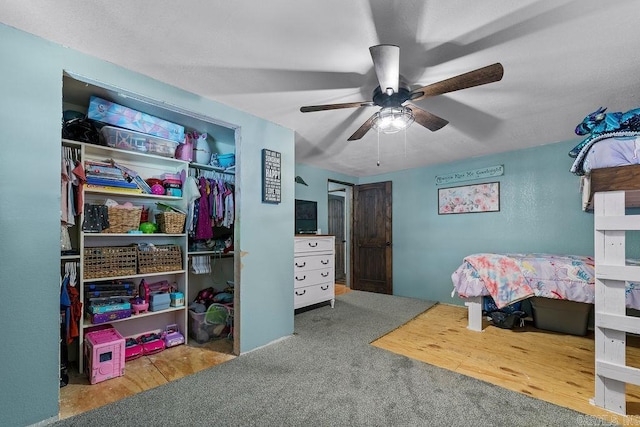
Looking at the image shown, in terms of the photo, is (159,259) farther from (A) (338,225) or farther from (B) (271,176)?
(A) (338,225)

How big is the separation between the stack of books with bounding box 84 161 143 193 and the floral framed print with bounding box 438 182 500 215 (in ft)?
13.3

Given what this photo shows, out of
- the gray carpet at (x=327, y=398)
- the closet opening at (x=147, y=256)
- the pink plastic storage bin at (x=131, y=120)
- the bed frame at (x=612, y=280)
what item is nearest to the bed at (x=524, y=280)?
the bed frame at (x=612, y=280)

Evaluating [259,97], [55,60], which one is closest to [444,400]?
[259,97]

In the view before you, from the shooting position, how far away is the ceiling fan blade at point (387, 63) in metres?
1.34

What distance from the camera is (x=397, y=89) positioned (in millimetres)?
1707

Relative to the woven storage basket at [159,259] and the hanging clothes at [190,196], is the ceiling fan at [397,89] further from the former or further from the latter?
the woven storage basket at [159,259]

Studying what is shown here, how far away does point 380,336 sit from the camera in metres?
2.88

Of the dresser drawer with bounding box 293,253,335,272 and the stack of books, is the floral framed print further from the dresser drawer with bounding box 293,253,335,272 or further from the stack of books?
the stack of books

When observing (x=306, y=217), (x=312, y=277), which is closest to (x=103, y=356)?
(x=312, y=277)

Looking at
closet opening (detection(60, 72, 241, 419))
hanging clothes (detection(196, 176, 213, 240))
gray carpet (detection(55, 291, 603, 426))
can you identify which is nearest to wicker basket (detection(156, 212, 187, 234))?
closet opening (detection(60, 72, 241, 419))

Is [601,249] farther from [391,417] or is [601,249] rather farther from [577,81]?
[391,417]

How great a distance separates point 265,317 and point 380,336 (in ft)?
3.97

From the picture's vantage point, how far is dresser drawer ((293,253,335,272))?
143 inches

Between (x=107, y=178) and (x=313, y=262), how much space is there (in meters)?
2.48
